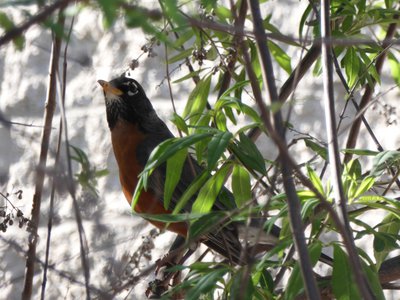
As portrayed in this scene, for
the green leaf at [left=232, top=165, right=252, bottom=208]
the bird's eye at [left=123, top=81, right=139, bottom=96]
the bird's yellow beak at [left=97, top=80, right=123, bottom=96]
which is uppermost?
the bird's eye at [left=123, top=81, right=139, bottom=96]

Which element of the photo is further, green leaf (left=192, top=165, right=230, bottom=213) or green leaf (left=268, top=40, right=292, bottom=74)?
green leaf (left=268, top=40, right=292, bottom=74)

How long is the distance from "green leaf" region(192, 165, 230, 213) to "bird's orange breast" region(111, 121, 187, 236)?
684 mm

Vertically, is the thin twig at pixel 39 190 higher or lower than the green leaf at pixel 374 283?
higher

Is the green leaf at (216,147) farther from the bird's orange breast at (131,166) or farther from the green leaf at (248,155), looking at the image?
the bird's orange breast at (131,166)

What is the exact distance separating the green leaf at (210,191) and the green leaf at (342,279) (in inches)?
7.1

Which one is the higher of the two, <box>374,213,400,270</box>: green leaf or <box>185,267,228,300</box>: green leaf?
<box>374,213,400,270</box>: green leaf

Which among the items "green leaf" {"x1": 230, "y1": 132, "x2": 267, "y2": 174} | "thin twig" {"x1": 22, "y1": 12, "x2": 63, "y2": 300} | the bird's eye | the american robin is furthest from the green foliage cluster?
the bird's eye

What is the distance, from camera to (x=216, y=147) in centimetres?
91

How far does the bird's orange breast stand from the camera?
1829mm

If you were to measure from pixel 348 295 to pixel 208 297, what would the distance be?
22cm

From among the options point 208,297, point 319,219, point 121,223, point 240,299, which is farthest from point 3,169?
point 240,299


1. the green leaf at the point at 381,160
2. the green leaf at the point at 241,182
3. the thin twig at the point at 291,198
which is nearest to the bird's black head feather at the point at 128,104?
the green leaf at the point at 241,182

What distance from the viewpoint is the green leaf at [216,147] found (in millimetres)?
894

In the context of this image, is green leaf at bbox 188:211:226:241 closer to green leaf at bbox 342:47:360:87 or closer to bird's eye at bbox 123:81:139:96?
green leaf at bbox 342:47:360:87
